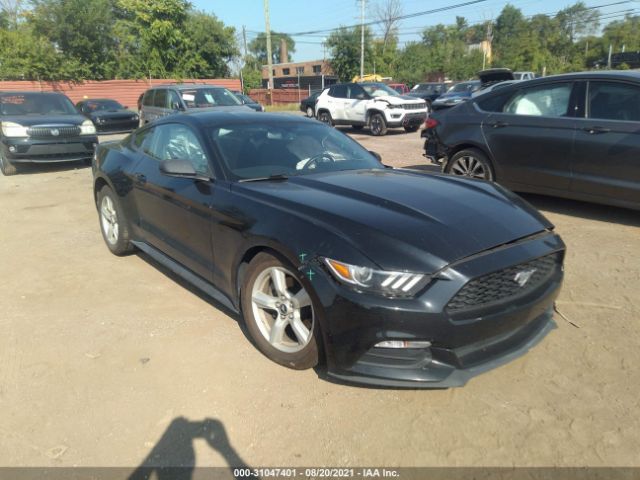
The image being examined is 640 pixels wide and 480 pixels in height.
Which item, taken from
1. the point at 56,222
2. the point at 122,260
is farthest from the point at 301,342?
the point at 56,222

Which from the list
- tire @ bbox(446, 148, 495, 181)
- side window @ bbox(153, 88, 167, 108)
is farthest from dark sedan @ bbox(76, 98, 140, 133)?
tire @ bbox(446, 148, 495, 181)

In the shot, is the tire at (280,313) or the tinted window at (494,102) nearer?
the tire at (280,313)

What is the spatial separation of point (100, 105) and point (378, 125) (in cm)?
1023

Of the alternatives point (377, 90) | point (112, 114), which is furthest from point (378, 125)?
point (112, 114)

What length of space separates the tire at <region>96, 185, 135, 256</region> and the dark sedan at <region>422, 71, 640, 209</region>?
4.42 m

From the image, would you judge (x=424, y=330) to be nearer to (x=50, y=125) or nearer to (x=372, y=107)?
(x=50, y=125)

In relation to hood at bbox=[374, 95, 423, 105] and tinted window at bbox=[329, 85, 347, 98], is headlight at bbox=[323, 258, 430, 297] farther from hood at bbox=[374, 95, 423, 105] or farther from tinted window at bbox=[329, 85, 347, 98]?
tinted window at bbox=[329, 85, 347, 98]

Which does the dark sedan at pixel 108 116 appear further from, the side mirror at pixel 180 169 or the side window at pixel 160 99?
the side mirror at pixel 180 169

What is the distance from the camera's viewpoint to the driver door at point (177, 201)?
3.42m

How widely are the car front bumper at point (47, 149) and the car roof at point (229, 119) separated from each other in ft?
21.6

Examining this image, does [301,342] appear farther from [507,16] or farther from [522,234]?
[507,16]

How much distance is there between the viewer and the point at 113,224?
16.6 ft

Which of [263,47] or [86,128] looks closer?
[86,128]

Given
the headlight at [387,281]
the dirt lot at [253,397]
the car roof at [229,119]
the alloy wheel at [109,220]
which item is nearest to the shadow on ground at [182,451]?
the dirt lot at [253,397]
